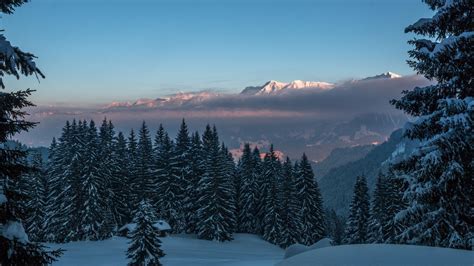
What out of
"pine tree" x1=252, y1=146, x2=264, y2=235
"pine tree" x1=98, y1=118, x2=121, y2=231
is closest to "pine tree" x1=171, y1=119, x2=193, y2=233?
"pine tree" x1=98, y1=118, x2=121, y2=231

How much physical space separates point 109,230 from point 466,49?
4919 cm

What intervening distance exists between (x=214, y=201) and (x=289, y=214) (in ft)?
35.5

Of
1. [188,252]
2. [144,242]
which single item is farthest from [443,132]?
[188,252]

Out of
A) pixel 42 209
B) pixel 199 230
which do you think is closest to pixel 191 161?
pixel 199 230

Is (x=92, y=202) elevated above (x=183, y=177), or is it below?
below

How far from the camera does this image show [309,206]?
62250 mm

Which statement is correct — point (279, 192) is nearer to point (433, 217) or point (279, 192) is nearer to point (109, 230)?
point (109, 230)

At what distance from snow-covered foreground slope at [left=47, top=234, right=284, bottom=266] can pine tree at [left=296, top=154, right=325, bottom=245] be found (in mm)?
5963

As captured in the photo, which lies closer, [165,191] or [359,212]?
[359,212]

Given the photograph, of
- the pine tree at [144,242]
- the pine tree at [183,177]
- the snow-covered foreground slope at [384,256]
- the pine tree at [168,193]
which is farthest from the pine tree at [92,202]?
the snow-covered foreground slope at [384,256]

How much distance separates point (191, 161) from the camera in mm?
65125

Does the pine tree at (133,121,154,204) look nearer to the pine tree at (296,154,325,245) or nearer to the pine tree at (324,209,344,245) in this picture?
the pine tree at (296,154,325,245)

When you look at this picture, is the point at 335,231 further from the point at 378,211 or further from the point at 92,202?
the point at 92,202

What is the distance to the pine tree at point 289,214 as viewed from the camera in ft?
192
